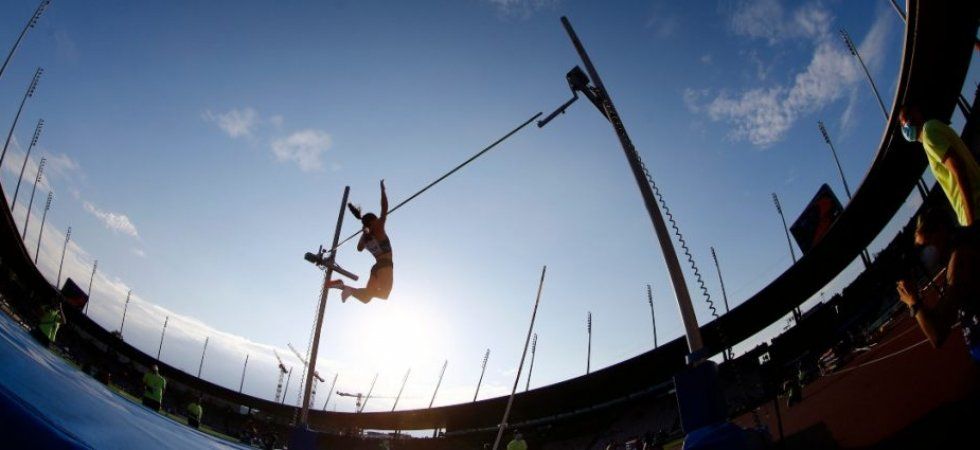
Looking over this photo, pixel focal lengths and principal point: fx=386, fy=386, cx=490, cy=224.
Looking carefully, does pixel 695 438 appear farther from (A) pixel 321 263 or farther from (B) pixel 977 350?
(A) pixel 321 263

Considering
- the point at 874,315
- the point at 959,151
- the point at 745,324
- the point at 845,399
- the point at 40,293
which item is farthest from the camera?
the point at 40,293

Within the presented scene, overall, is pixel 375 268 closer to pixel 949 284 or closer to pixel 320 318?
pixel 320 318

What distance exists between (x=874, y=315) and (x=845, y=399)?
1430 cm

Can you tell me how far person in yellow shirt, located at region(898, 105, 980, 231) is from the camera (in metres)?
2.33

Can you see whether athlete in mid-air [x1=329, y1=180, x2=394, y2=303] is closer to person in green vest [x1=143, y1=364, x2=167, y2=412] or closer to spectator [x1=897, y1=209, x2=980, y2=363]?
spectator [x1=897, y1=209, x2=980, y2=363]

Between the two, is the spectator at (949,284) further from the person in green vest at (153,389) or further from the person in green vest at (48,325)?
the person in green vest at (48,325)

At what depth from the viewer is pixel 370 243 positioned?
820cm

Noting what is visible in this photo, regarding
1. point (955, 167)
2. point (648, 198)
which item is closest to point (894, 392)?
point (955, 167)

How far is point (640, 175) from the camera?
4.22m

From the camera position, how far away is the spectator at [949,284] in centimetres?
228

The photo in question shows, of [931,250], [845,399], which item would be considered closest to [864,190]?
[845,399]

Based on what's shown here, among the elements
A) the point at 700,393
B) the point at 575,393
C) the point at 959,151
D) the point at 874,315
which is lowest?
the point at 575,393

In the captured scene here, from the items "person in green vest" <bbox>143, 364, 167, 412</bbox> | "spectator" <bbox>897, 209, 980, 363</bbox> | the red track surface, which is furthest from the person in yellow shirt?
"person in green vest" <bbox>143, 364, 167, 412</bbox>

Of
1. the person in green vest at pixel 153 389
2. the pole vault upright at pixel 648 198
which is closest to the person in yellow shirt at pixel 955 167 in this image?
the pole vault upright at pixel 648 198
